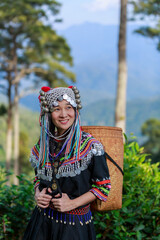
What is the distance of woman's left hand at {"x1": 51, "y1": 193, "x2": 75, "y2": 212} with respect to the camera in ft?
6.33

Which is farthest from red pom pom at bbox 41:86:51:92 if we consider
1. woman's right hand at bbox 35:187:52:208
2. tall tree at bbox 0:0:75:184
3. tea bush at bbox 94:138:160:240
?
tall tree at bbox 0:0:75:184

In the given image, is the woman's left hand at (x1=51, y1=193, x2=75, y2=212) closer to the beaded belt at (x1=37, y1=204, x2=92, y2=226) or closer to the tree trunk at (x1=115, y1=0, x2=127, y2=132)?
the beaded belt at (x1=37, y1=204, x2=92, y2=226)

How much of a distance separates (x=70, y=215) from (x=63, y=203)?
125mm

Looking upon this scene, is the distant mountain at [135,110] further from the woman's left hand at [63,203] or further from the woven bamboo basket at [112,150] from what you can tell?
the woman's left hand at [63,203]

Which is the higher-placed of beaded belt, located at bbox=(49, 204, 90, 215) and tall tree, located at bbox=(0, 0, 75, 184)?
tall tree, located at bbox=(0, 0, 75, 184)

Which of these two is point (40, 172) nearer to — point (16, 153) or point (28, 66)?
point (16, 153)

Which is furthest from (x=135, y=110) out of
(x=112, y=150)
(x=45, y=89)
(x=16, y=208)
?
(x=45, y=89)

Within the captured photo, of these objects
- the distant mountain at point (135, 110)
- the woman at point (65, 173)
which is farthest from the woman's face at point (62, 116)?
the distant mountain at point (135, 110)

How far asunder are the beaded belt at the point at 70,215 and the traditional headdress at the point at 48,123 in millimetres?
297

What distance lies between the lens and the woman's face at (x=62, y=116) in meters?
2.08

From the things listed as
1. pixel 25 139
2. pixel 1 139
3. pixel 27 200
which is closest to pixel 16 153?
pixel 25 139

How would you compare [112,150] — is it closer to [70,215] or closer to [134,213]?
[70,215]

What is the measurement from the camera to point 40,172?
213cm

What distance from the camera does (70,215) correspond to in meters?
2.01
